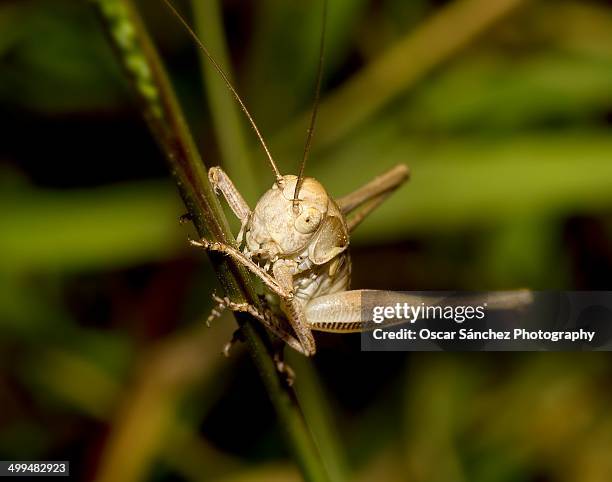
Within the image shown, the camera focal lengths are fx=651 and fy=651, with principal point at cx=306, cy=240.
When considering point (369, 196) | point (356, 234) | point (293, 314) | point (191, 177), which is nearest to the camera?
point (191, 177)

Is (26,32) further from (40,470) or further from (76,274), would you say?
(40,470)

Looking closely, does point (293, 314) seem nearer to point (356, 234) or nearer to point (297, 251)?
point (297, 251)

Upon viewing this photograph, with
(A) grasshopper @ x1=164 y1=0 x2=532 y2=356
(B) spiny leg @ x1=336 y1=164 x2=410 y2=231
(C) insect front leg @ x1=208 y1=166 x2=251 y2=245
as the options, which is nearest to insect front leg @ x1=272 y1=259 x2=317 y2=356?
(A) grasshopper @ x1=164 y1=0 x2=532 y2=356

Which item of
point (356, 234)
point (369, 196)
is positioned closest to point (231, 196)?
point (369, 196)

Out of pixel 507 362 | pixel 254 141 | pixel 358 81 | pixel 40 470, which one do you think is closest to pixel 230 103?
pixel 254 141

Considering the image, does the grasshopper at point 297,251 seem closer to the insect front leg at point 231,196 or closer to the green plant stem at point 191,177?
the insect front leg at point 231,196

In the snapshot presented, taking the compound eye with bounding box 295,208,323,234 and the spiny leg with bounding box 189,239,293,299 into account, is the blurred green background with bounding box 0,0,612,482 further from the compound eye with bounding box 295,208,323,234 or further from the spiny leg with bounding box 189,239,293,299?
the spiny leg with bounding box 189,239,293,299
